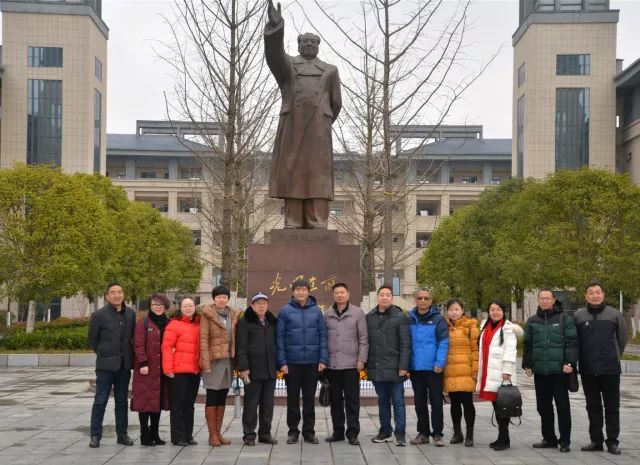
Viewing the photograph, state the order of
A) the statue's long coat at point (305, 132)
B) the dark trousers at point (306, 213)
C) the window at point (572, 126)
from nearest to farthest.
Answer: the statue's long coat at point (305, 132)
the dark trousers at point (306, 213)
the window at point (572, 126)

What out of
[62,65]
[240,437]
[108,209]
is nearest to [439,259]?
[108,209]

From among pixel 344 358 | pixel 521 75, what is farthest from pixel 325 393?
pixel 521 75

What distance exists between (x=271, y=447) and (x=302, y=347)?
102 cm

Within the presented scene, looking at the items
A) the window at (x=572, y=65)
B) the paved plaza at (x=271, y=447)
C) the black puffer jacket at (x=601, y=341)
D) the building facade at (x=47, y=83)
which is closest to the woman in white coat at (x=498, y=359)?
the paved plaza at (x=271, y=447)

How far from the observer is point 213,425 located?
29.6 ft

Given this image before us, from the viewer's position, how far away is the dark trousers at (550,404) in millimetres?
8992

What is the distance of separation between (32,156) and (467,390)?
151ft

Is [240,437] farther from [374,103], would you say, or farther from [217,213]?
[217,213]

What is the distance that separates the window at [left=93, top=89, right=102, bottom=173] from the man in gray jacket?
4593cm

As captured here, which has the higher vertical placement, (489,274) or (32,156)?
(32,156)

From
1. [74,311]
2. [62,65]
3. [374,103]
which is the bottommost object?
[74,311]

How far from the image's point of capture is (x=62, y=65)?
2008 inches

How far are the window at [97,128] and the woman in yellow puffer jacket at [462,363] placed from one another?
46.3 m

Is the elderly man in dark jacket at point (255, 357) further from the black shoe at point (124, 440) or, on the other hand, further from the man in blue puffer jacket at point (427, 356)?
the man in blue puffer jacket at point (427, 356)
